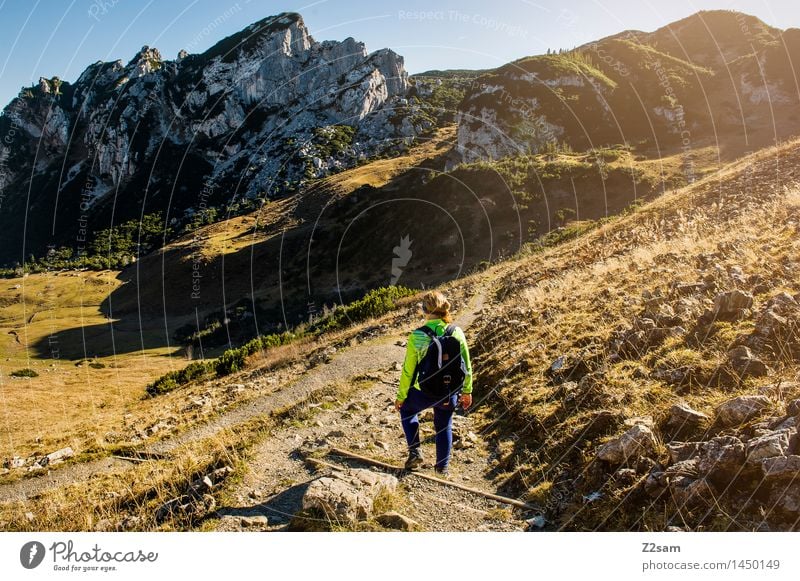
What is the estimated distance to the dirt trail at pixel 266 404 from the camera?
1166 centimetres

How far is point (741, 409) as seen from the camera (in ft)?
17.8

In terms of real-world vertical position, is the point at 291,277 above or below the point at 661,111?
below

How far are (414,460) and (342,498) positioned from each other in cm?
188

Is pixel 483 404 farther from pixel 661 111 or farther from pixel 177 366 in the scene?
pixel 661 111

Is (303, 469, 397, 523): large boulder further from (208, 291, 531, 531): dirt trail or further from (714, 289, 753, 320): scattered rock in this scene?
(714, 289, 753, 320): scattered rock

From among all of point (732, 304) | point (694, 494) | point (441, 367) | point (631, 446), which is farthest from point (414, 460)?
point (732, 304)

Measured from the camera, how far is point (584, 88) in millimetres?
74750

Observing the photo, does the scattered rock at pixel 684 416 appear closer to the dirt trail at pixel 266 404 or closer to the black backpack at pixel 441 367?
the black backpack at pixel 441 367

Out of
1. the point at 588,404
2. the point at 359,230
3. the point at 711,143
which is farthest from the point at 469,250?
the point at 588,404

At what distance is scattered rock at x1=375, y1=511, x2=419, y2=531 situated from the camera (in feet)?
19.4

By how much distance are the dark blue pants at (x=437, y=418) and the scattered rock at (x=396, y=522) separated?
153 cm

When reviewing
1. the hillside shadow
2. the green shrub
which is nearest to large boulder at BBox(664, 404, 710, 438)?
the hillside shadow
